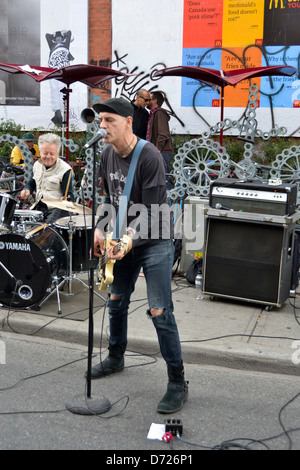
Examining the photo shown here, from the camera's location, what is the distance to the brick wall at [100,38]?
12.6m

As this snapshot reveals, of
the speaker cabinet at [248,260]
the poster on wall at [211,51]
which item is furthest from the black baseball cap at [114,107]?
the poster on wall at [211,51]

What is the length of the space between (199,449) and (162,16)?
35.3ft

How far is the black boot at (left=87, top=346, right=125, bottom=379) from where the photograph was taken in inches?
170

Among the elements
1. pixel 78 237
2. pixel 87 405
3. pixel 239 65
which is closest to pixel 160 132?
pixel 239 65

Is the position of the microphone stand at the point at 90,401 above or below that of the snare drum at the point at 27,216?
below

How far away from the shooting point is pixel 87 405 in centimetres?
377

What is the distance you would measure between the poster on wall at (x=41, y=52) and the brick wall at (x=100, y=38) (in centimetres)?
15

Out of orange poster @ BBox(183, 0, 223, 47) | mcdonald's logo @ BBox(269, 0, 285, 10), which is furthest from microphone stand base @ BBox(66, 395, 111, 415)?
mcdonald's logo @ BBox(269, 0, 285, 10)

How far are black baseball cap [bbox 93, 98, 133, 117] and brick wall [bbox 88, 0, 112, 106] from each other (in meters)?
9.29

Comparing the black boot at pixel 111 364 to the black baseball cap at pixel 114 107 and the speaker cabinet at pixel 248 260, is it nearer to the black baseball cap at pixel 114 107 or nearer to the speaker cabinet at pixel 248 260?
the black baseball cap at pixel 114 107

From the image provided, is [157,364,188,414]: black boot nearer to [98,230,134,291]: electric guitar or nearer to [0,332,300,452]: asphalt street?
[0,332,300,452]: asphalt street

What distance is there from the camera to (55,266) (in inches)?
231

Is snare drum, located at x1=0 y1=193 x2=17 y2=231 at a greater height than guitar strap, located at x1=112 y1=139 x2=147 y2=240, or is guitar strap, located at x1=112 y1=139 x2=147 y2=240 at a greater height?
guitar strap, located at x1=112 y1=139 x2=147 y2=240
